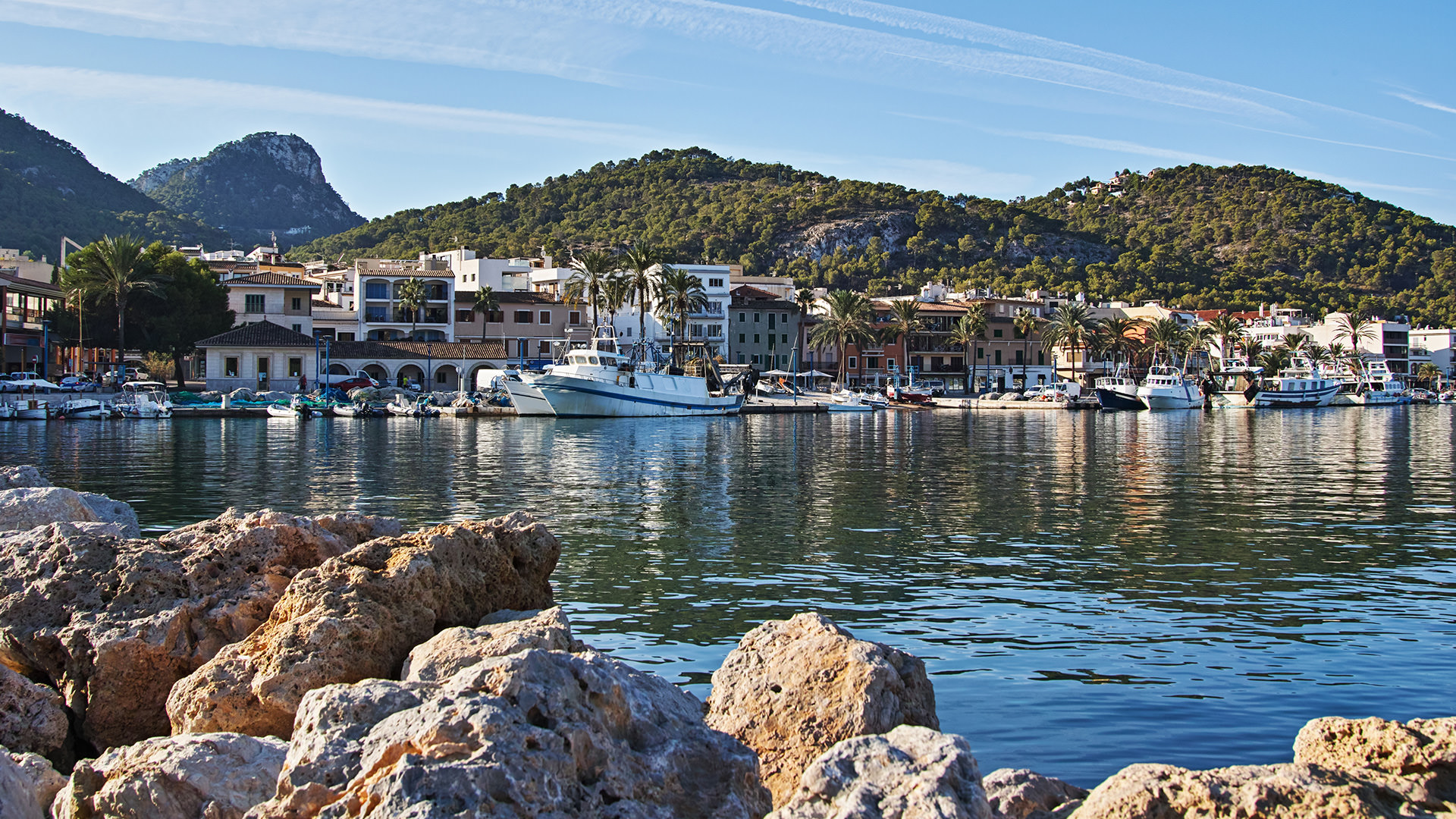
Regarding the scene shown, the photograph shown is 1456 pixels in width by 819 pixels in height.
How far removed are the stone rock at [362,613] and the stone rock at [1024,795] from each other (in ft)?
11.6

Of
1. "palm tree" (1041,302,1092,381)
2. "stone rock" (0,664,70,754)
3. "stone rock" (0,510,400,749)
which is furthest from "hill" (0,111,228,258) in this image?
"stone rock" (0,664,70,754)

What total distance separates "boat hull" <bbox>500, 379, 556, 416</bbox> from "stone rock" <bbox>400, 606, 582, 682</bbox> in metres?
61.6

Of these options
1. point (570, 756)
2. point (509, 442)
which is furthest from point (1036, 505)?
point (509, 442)

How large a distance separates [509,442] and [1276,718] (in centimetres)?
3821

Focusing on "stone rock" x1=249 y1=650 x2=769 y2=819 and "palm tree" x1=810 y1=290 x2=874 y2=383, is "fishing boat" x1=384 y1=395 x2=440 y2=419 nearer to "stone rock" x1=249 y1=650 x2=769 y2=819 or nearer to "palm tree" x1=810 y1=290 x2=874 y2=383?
"palm tree" x1=810 y1=290 x2=874 y2=383

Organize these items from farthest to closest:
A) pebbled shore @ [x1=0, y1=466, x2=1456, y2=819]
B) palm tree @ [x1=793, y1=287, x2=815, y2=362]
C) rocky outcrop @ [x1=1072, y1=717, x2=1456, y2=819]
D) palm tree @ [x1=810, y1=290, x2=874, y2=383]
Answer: palm tree @ [x1=793, y1=287, x2=815, y2=362], palm tree @ [x1=810, y1=290, x2=874, y2=383], rocky outcrop @ [x1=1072, y1=717, x2=1456, y2=819], pebbled shore @ [x1=0, y1=466, x2=1456, y2=819]

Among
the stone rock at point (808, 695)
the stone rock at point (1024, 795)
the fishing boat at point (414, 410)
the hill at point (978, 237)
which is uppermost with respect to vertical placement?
the hill at point (978, 237)

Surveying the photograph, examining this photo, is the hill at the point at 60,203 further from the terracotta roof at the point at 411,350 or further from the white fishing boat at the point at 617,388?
the white fishing boat at the point at 617,388

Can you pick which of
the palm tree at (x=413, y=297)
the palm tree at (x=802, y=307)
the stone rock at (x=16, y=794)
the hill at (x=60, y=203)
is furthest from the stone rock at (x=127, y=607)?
the hill at (x=60, y=203)

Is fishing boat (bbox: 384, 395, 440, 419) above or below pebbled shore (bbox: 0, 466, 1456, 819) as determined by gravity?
above

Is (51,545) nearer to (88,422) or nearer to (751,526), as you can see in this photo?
(751,526)

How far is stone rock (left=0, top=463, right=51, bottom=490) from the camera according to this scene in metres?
12.6

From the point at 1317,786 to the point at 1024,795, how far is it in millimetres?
1279

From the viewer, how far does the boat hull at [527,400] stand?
6819 cm
